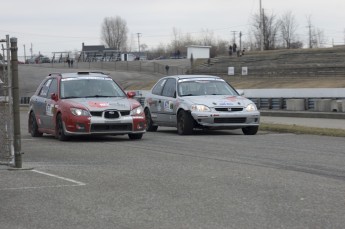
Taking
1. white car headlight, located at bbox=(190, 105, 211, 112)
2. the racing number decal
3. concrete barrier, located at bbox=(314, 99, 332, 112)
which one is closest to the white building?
concrete barrier, located at bbox=(314, 99, 332, 112)

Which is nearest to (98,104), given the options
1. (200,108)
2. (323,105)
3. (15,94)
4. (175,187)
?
(200,108)

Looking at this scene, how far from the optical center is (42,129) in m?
14.8

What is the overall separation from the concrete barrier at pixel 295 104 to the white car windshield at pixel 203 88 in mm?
12016

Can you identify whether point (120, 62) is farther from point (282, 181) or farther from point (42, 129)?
point (282, 181)

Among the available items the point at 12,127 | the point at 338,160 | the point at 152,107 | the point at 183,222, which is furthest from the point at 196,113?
the point at 183,222

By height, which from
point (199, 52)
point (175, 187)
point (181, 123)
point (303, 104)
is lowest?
point (175, 187)

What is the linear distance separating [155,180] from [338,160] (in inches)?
144

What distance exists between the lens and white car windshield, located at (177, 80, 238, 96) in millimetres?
16031

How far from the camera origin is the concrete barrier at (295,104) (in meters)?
27.6

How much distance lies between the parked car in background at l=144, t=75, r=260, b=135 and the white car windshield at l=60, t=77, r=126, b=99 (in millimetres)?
1974

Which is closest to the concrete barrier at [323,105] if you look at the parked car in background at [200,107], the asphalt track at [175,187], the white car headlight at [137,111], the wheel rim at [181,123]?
the parked car in background at [200,107]

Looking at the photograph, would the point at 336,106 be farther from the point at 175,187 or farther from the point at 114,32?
the point at 114,32

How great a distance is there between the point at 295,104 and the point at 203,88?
12.8 m

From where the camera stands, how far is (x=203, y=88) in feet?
53.0
